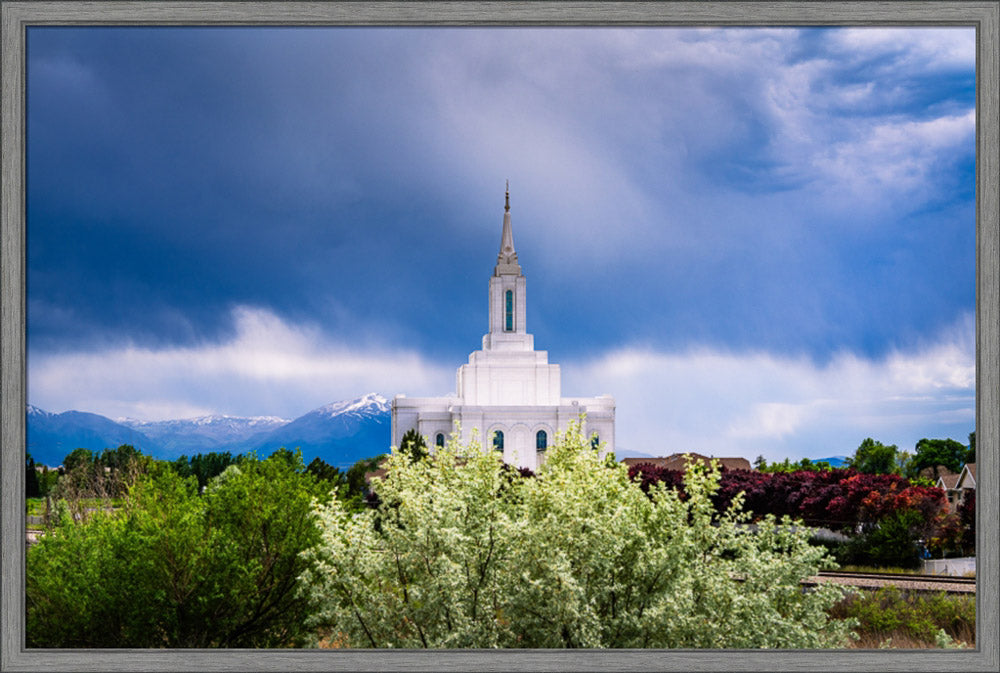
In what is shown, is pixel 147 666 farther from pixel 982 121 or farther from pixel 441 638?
pixel 982 121

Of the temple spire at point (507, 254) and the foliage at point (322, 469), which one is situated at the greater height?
the temple spire at point (507, 254)

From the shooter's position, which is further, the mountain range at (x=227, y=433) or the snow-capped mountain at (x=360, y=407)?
the snow-capped mountain at (x=360, y=407)

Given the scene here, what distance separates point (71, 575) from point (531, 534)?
3.06 meters

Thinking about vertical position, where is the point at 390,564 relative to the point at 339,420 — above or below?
below

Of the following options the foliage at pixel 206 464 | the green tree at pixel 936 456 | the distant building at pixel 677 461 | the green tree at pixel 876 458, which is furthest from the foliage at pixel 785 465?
the foliage at pixel 206 464

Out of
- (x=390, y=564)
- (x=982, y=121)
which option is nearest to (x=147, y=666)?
(x=390, y=564)

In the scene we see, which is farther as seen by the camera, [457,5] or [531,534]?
[531,534]

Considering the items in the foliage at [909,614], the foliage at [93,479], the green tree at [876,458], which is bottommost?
the foliage at [909,614]

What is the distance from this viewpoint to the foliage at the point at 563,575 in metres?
4.58

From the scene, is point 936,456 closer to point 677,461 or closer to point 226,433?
point 677,461

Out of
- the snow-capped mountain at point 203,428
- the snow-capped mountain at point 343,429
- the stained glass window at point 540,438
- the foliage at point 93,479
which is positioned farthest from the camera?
the stained glass window at point 540,438

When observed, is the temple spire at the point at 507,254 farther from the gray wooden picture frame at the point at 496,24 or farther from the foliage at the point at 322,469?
the gray wooden picture frame at the point at 496,24

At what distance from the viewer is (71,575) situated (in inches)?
217

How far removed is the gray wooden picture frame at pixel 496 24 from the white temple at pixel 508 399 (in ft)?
87.2
